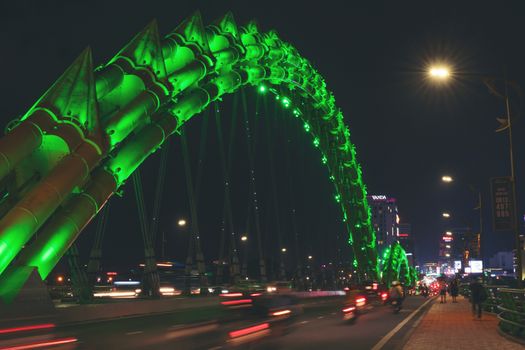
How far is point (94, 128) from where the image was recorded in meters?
28.7

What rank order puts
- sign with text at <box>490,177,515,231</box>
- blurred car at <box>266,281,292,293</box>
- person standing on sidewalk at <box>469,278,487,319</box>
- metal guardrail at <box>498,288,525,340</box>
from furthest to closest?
person standing on sidewalk at <box>469,278,487,319</box> → sign with text at <box>490,177,515,231</box> → blurred car at <box>266,281,292,293</box> → metal guardrail at <box>498,288,525,340</box>

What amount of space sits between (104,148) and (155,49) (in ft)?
19.1

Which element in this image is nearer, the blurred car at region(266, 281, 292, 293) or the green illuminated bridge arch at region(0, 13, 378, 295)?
the blurred car at region(266, 281, 292, 293)

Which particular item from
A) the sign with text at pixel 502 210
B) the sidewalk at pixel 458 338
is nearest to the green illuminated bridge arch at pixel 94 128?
the sidewalk at pixel 458 338

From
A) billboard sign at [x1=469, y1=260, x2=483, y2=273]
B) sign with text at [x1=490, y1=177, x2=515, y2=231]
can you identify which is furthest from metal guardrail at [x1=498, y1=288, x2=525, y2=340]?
billboard sign at [x1=469, y1=260, x2=483, y2=273]

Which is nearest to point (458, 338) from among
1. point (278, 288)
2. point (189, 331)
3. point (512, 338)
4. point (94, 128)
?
Answer: point (512, 338)

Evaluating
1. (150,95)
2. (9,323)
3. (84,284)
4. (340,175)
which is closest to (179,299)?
(84,284)

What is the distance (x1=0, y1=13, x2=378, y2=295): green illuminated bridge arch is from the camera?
26062 millimetres

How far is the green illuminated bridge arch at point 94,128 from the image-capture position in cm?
2606

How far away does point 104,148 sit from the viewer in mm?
29109

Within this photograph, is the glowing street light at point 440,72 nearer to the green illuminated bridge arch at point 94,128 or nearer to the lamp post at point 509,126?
the lamp post at point 509,126

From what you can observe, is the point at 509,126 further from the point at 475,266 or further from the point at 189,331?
the point at 475,266

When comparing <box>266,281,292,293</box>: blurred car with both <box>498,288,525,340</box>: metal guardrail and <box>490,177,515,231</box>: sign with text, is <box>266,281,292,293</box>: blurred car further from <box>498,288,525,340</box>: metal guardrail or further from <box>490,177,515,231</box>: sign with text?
<box>490,177,515,231</box>: sign with text

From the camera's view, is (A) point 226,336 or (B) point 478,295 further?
(B) point 478,295
